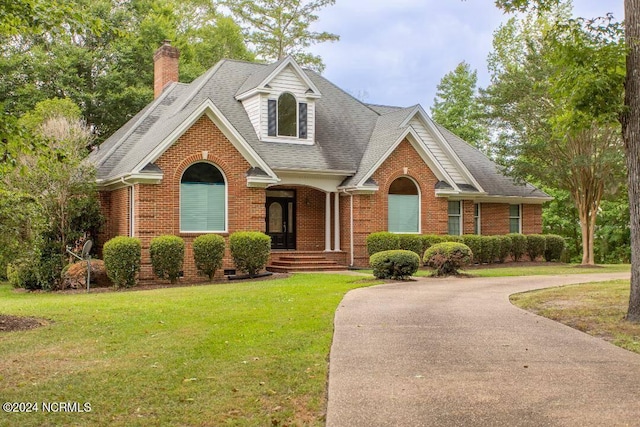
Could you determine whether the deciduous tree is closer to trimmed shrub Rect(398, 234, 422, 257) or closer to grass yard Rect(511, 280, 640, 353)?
trimmed shrub Rect(398, 234, 422, 257)

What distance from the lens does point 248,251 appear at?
1908 centimetres

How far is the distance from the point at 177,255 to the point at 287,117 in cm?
761

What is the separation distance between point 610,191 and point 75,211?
19067 mm

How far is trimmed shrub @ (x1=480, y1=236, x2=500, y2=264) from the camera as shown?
24277 millimetres

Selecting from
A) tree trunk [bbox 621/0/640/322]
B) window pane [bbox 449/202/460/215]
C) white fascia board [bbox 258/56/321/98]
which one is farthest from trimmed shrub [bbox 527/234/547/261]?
tree trunk [bbox 621/0/640/322]

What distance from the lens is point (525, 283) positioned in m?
16.6

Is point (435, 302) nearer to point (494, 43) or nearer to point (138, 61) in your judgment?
point (138, 61)

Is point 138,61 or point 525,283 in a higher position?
point 138,61

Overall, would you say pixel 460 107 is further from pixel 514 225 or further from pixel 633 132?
pixel 633 132

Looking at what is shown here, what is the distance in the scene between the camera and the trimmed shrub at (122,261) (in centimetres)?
1742

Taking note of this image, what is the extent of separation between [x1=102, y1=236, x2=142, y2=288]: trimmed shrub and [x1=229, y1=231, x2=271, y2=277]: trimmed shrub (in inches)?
110

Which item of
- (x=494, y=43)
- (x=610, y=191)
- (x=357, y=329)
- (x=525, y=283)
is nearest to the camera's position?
(x=357, y=329)

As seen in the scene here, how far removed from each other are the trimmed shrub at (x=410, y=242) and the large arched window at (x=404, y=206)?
0.89 meters

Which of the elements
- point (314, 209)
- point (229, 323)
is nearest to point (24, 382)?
point (229, 323)
